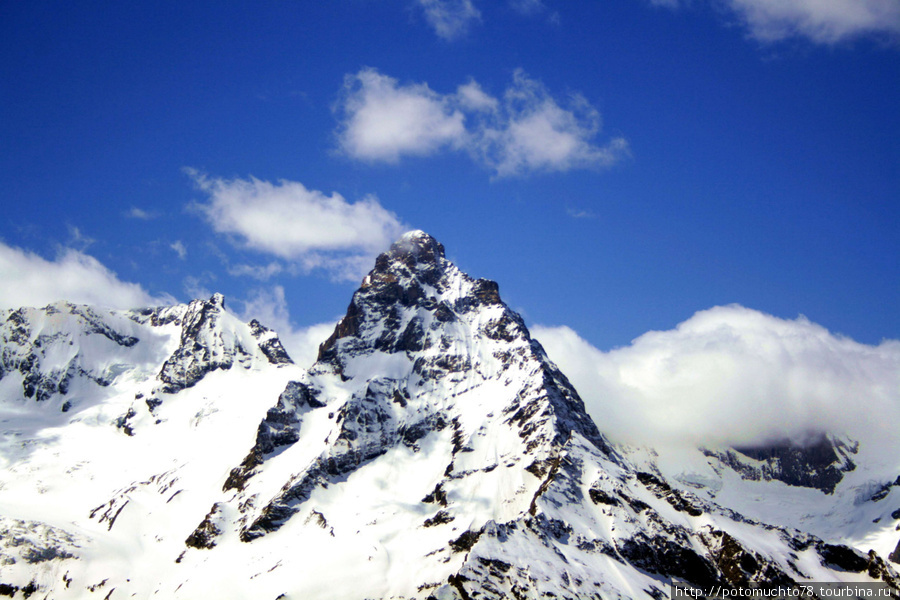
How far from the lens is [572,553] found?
7032 inches

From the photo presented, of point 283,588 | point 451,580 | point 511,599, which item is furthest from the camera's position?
point 283,588

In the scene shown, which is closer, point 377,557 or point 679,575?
point 679,575

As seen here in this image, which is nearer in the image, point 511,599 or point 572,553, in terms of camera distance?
point 511,599

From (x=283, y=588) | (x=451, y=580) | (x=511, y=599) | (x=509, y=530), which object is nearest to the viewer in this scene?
(x=511, y=599)

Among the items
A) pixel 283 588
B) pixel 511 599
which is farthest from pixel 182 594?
pixel 511 599

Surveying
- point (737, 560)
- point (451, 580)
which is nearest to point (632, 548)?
point (737, 560)

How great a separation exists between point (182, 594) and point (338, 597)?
156 feet

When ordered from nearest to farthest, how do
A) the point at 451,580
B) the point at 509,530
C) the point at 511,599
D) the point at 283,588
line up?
the point at 511,599 < the point at 451,580 < the point at 509,530 < the point at 283,588

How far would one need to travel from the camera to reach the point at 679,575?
589 feet

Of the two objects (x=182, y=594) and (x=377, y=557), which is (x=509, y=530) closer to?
(x=377, y=557)

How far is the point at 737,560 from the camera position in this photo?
7052 inches

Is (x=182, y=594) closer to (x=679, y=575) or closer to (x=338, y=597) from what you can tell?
(x=338, y=597)

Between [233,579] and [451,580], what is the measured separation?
73172mm

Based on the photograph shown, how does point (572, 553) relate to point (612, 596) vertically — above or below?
above
